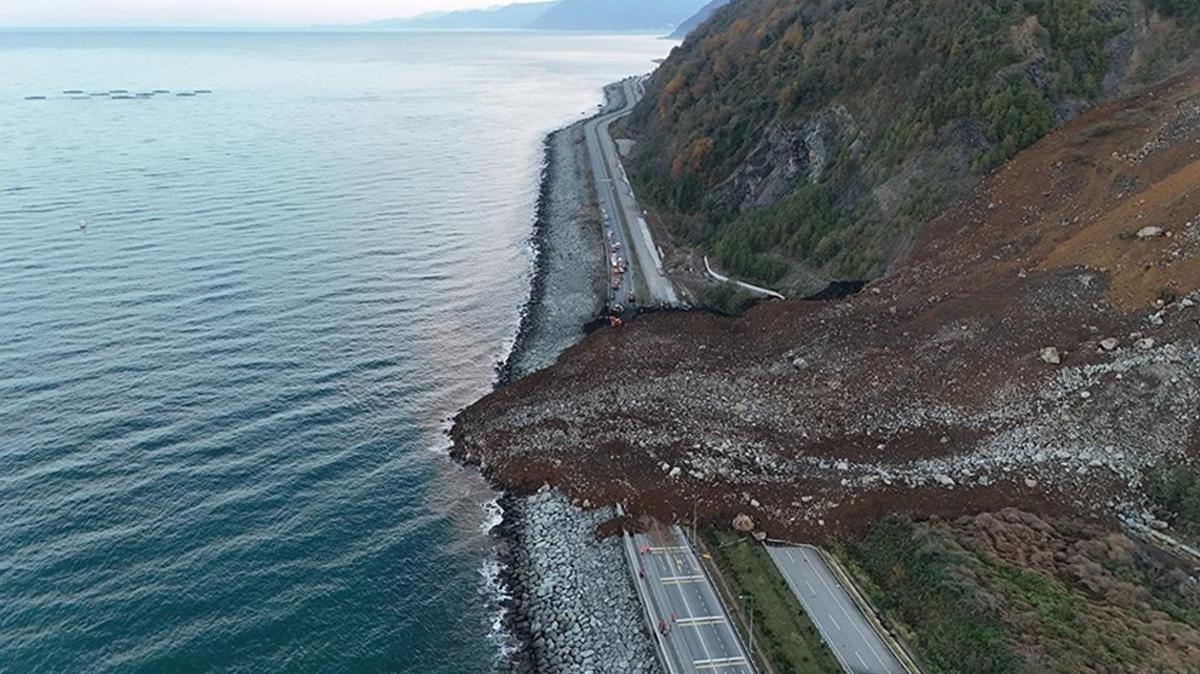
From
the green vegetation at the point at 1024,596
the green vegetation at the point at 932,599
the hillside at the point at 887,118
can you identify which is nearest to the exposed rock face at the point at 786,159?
the hillside at the point at 887,118

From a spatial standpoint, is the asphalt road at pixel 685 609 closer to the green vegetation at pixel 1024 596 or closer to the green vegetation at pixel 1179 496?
the green vegetation at pixel 1024 596

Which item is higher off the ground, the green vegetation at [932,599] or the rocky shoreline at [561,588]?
the green vegetation at [932,599]

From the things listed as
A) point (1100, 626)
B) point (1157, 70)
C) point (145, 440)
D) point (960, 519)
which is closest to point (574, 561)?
point (960, 519)

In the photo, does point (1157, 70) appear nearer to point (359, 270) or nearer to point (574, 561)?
point (574, 561)

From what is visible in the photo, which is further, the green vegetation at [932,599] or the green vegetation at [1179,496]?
the green vegetation at [1179,496]

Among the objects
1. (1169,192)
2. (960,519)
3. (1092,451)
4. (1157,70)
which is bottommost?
(960,519)

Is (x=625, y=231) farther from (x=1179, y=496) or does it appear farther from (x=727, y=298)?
(x=1179, y=496)
